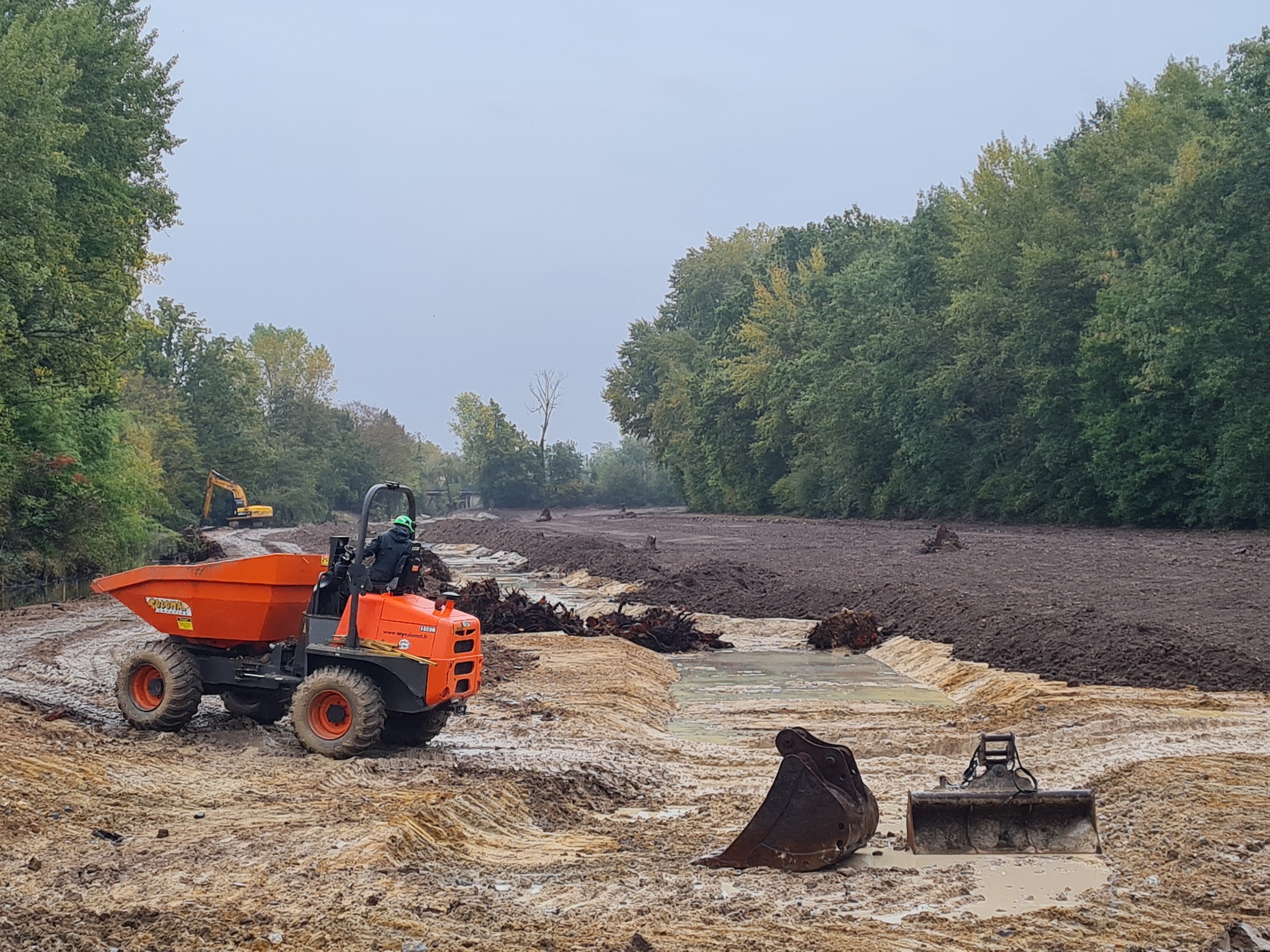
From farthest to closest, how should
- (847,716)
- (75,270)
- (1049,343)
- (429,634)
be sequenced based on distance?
1. (1049,343)
2. (75,270)
3. (847,716)
4. (429,634)

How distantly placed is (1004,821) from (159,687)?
7.57 m

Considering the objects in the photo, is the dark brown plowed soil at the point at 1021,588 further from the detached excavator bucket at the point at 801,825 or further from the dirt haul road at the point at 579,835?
the detached excavator bucket at the point at 801,825

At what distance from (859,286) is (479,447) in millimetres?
66539

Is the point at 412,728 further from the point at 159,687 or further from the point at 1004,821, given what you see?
the point at 1004,821

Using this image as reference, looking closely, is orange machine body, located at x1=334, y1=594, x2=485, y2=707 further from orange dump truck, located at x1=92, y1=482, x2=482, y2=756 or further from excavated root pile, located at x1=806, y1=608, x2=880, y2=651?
excavated root pile, located at x1=806, y1=608, x2=880, y2=651

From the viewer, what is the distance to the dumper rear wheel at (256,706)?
11.7 meters

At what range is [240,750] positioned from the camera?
1096cm

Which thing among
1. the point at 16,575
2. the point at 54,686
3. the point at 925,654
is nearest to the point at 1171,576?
the point at 925,654

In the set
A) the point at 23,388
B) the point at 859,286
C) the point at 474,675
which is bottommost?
the point at 474,675

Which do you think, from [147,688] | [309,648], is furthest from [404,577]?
[147,688]

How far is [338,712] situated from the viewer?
35.1ft

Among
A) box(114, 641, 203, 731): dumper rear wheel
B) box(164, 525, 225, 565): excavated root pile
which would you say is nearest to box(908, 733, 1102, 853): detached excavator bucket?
box(114, 641, 203, 731): dumper rear wheel

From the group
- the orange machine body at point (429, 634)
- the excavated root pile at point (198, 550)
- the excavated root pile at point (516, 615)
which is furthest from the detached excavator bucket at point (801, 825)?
the excavated root pile at point (198, 550)

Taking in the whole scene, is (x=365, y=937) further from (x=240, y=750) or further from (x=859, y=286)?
(x=859, y=286)
